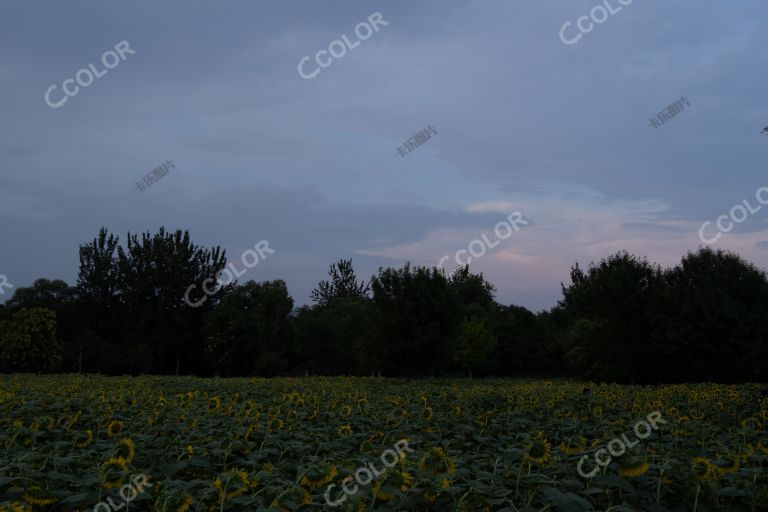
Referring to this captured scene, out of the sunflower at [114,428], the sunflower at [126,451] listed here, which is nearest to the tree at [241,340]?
the sunflower at [114,428]

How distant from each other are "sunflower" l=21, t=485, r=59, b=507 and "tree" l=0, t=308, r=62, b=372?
46220mm

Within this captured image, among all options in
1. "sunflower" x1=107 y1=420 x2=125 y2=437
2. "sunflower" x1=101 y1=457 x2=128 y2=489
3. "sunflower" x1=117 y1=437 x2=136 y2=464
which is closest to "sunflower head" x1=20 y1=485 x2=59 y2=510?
"sunflower" x1=101 y1=457 x2=128 y2=489

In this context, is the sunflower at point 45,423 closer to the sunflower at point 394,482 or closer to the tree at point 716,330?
the sunflower at point 394,482

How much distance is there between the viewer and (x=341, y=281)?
97312mm

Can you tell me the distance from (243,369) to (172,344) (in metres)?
7.56

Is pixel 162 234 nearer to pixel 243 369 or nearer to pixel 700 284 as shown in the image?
pixel 243 369

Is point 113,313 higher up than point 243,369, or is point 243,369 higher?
point 113,313

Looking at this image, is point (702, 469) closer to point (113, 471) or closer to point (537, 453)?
point (537, 453)

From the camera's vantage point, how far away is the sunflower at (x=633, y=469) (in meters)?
3.72

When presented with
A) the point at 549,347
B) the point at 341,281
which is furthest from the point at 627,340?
the point at 341,281

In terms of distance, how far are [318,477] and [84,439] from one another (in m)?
3.18

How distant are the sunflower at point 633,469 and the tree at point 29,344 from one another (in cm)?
4800

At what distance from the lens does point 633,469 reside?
374 cm

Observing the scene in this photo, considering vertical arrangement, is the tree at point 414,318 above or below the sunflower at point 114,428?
above
